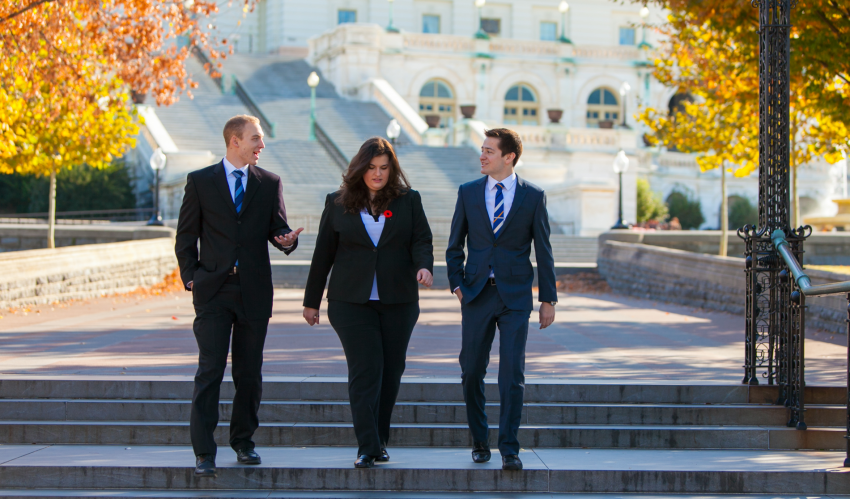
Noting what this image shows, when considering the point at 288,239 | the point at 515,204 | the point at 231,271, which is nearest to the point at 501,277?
the point at 515,204

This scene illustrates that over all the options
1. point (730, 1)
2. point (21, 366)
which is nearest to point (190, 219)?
point (21, 366)

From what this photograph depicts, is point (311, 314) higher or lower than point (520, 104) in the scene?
lower

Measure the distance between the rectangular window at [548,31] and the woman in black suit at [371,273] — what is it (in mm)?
49715

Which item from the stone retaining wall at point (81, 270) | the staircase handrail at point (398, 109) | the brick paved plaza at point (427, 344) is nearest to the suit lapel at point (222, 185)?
the brick paved plaza at point (427, 344)

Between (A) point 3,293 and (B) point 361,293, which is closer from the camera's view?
(B) point 361,293

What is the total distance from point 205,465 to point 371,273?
157 centimetres

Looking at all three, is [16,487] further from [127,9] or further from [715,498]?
[127,9]

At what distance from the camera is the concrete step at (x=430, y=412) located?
6984 millimetres

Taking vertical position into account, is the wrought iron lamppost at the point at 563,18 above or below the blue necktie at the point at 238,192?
above

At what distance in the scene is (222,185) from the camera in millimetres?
5828

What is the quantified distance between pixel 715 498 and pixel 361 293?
104 inches

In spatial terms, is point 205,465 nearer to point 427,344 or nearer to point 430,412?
point 430,412

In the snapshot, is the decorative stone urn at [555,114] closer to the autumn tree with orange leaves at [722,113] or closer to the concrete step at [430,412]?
the autumn tree with orange leaves at [722,113]

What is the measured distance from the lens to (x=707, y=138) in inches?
725
